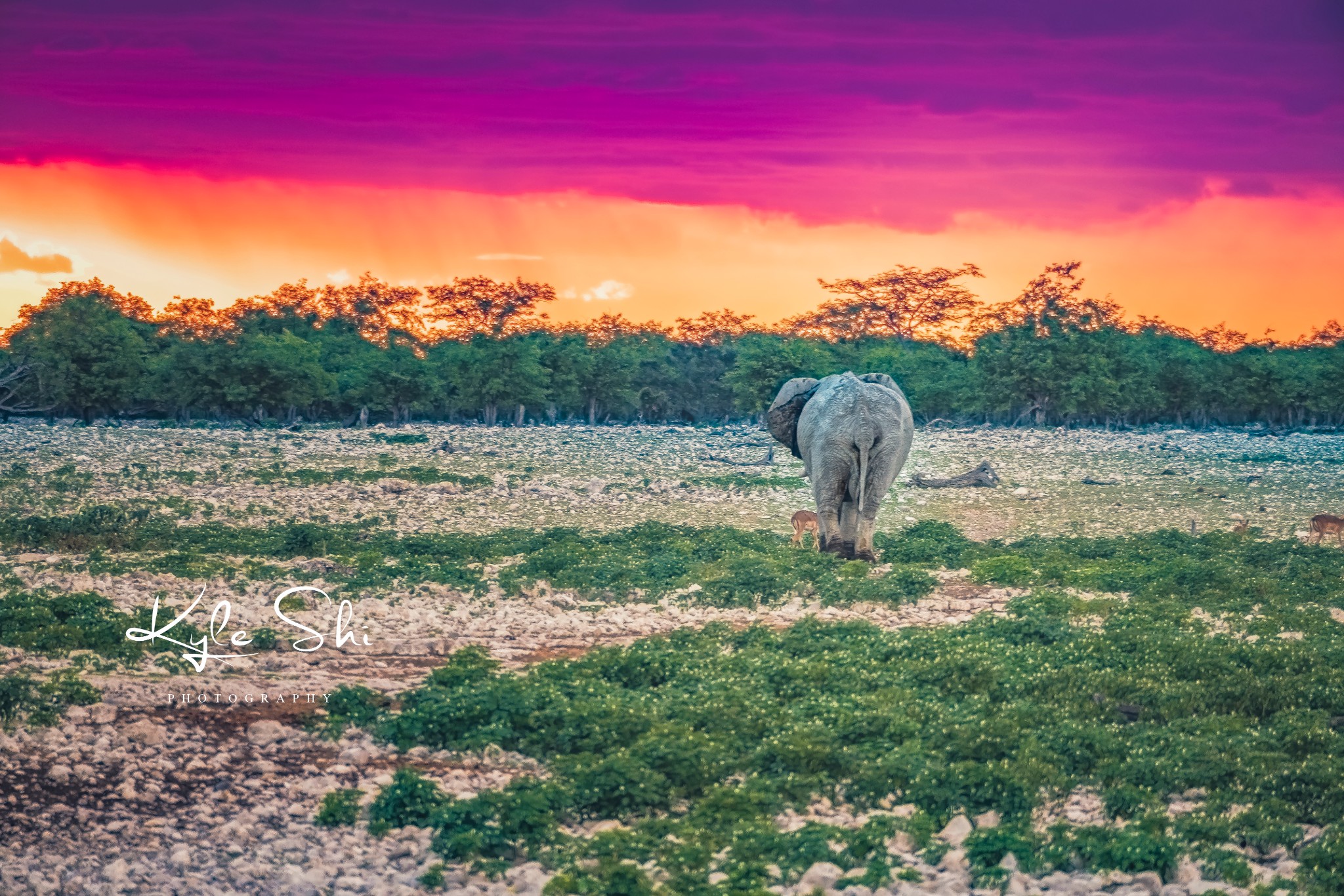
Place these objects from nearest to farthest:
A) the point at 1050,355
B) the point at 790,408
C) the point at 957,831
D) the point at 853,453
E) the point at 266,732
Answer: the point at 957,831 → the point at 266,732 → the point at 853,453 → the point at 790,408 → the point at 1050,355

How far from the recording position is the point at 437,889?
23.5ft

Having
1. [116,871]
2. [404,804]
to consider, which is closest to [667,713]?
[404,804]

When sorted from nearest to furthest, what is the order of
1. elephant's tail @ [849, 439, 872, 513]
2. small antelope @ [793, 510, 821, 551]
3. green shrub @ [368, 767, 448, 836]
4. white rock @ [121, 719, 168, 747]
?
1. green shrub @ [368, 767, 448, 836]
2. white rock @ [121, 719, 168, 747]
3. elephant's tail @ [849, 439, 872, 513]
4. small antelope @ [793, 510, 821, 551]

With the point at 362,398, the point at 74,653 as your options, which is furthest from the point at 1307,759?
the point at 362,398

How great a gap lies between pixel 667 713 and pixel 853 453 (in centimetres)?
816

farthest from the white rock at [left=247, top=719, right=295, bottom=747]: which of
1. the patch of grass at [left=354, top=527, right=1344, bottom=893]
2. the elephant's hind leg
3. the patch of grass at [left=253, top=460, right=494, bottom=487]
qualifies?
the patch of grass at [left=253, top=460, right=494, bottom=487]

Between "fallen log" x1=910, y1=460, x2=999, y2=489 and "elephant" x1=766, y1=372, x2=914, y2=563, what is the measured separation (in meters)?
12.3

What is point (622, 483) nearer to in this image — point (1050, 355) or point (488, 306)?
point (1050, 355)

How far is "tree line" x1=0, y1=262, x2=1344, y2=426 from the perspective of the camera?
76.5 metres

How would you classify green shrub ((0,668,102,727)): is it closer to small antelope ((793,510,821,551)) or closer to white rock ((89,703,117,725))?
A: white rock ((89,703,117,725))

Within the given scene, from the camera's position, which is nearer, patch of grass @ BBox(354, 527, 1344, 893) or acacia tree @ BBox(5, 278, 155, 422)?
patch of grass @ BBox(354, 527, 1344, 893)

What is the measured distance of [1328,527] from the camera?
20.3 metres

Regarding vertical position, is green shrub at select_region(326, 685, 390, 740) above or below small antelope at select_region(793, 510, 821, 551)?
below

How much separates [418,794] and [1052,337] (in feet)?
238
